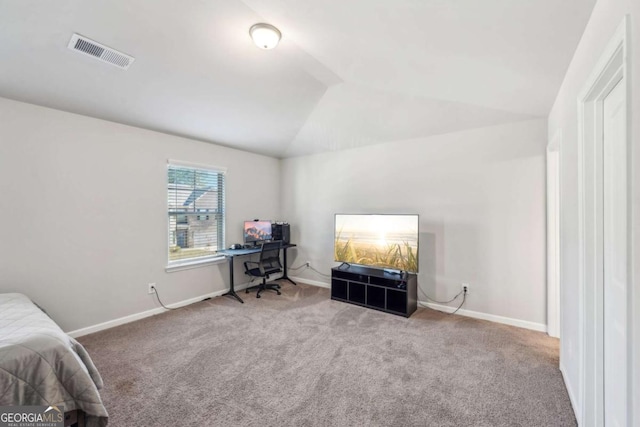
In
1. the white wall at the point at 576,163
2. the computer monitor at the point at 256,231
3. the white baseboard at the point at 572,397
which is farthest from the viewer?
the computer monitor at the point at 256,231

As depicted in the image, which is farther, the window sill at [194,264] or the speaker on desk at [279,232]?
the speaker on desk at [279,232]

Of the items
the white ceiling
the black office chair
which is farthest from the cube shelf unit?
the white ceiling

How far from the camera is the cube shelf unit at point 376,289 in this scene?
353 cm

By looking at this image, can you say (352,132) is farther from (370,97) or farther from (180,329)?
(180,329)

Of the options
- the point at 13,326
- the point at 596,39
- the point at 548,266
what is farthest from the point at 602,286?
the point at 13,326

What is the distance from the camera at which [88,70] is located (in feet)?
8.04

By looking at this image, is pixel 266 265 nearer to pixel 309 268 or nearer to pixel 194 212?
pixel 309 268

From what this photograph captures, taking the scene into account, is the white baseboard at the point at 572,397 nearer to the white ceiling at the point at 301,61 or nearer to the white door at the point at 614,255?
the white door at the point at 614,255

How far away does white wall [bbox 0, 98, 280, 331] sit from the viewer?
8.60 feet

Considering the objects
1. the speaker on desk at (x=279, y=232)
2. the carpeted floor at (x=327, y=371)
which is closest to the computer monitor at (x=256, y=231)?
the speaker on desk at (x=279, y=232)

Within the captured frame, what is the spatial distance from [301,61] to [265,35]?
1.89ft

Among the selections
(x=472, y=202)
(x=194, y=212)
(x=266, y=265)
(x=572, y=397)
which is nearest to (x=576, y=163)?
(x=572, y=397)

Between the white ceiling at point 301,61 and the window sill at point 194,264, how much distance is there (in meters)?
1.84

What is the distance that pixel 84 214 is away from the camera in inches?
118
